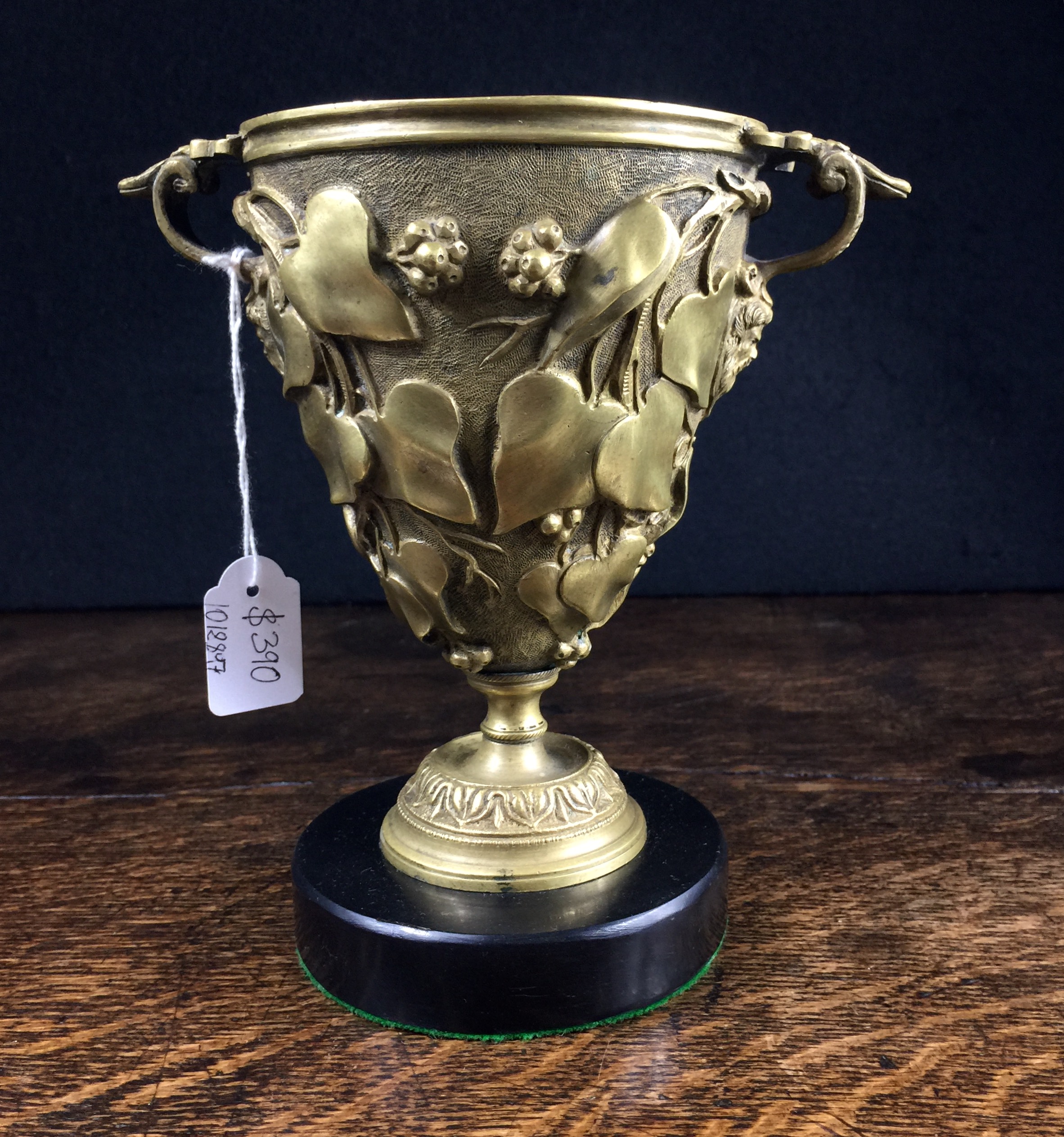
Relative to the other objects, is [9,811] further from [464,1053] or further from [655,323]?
[655,323]

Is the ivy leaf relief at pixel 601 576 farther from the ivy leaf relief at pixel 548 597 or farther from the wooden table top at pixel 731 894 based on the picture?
the wooden table top at pixel 731 894

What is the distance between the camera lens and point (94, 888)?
1041 millimetres

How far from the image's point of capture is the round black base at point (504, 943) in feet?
2.71

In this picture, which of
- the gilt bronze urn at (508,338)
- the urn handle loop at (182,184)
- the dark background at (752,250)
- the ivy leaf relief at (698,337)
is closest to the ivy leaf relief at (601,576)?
the gilt bronze urn at (508,338)

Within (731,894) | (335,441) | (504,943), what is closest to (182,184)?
(335,441)

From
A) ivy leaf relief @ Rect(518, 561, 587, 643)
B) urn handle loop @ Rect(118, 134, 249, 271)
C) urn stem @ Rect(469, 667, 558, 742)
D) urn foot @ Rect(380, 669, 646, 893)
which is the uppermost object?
urn handle loop @ Rect(118, 134, 249, 271)

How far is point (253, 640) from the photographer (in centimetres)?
98

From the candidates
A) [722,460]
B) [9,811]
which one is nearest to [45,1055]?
[9,811]

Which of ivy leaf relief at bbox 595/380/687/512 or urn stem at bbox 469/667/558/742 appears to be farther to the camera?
urn stem at bbox 469/667/558/742

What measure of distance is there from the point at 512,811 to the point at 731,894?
230mm

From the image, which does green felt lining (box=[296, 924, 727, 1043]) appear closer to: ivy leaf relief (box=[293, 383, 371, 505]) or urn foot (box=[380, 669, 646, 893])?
urn foot (box=[380, 669, 646, 893])

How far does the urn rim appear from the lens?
2.36 feet

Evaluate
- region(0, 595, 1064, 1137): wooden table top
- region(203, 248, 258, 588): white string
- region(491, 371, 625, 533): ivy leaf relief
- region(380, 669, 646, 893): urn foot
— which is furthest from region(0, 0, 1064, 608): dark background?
region(491, 371, 625, 533): ivy leaf relief

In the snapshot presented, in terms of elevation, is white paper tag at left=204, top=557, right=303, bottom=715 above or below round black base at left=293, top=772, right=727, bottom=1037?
above
